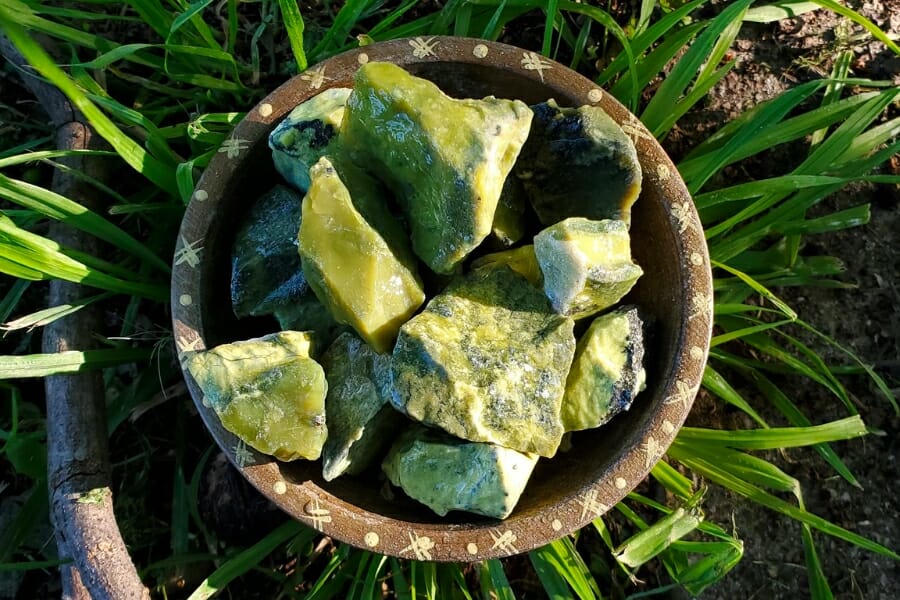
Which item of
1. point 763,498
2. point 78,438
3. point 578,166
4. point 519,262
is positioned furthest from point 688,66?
point 78,438

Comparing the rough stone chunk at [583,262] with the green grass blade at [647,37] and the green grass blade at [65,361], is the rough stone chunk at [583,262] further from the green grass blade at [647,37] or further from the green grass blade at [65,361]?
the green grass blade at [65,361]

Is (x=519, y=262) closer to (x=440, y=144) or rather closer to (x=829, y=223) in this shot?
(x=440, y=144)

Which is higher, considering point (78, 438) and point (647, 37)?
point (647, 37)

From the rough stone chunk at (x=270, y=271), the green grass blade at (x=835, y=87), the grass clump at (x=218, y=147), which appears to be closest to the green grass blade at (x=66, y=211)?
the grass clump at (x=218, y=147)

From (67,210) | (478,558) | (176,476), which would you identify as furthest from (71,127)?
(478,558)

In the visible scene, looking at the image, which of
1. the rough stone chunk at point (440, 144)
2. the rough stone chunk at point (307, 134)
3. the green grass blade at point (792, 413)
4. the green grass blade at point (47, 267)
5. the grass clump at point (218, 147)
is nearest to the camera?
the rough stone chunk at point (440, 144)

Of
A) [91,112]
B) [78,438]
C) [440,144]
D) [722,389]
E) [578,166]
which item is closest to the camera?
[440,144]

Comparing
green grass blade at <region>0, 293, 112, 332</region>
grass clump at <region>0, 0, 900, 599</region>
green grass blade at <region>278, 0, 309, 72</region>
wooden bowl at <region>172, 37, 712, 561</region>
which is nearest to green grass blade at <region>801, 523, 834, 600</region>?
grass clump at <region>0, 0, 900, 599</region>
